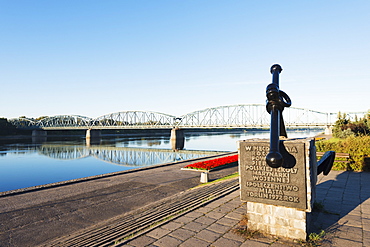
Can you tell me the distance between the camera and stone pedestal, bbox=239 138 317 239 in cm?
552

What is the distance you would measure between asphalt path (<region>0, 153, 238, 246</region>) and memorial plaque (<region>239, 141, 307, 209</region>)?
5.05m

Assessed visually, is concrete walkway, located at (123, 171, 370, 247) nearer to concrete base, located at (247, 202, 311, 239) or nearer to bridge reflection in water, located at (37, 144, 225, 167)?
concrete base, located at (247, 202, 311, 239)

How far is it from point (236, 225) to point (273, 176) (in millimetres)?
1693

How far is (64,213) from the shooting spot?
357 inches

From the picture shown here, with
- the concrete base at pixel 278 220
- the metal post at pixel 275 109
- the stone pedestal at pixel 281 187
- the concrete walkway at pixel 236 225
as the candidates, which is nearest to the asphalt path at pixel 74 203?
the concrete walkway at pixel 236 225

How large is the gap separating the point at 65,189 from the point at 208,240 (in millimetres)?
10192

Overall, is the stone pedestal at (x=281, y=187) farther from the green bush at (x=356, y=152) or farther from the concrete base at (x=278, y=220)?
the green bush at (x=356, y=152)

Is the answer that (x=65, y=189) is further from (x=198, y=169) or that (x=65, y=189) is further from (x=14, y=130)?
(x=14, y=130)

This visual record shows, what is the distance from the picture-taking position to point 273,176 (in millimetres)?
5895

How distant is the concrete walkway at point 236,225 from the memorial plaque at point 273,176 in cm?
90

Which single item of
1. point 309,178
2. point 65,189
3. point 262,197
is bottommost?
point 65,189

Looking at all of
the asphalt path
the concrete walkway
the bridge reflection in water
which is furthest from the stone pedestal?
the bridge reflection in water

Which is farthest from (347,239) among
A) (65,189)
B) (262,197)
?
(65,189)

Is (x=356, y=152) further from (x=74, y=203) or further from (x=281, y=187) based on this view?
(x=74, y=203)
